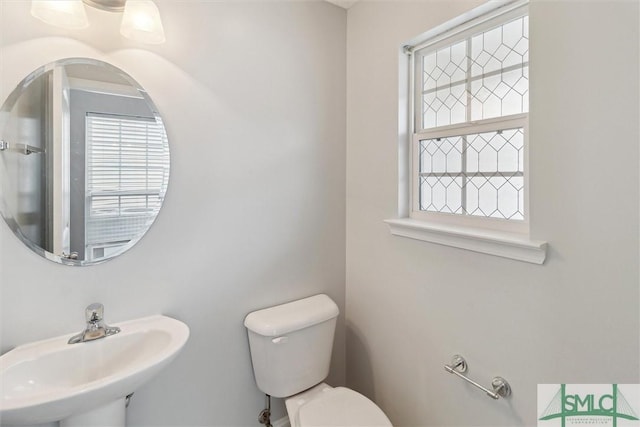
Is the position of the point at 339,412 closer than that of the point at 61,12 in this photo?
No

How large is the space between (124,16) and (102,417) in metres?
1.40

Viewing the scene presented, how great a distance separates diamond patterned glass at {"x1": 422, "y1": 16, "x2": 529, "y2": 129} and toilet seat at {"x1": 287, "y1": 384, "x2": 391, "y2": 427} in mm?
1339

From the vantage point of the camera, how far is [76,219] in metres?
1.20

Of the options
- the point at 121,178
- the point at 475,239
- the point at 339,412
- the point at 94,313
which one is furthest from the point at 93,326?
the point at 475,239

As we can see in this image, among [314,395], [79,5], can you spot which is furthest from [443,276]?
[79,5]

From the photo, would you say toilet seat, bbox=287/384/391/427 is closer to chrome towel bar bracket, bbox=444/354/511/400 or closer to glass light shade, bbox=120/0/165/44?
chrome towel bar bracket, bbox=444/354/511/400

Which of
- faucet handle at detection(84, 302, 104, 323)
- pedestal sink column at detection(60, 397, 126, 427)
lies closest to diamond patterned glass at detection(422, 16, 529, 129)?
faucet handle at detection(84, 302, 104, 323)

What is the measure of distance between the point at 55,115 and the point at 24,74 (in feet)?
0.47

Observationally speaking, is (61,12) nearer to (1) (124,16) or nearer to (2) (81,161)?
(1) (124,16)

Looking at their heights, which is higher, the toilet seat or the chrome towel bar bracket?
the chrome towel bar bracket

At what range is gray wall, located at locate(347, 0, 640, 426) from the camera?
0.92m

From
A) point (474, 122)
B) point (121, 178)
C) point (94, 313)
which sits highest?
point (474, 122)

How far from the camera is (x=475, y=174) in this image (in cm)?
141

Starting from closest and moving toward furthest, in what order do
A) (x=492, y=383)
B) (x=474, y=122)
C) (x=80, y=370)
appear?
(x=80, y=370)
(x=492, y=383)
(x=474, y=122)
